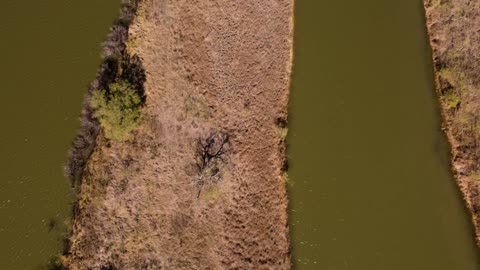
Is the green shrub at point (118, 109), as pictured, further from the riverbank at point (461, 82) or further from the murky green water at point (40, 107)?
the riverbank at point (461, 82)

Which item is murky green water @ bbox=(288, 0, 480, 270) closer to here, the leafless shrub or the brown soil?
the brown soil

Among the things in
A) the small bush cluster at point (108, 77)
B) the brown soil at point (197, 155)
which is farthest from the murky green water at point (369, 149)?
the small bush cluster at point (108, 77)

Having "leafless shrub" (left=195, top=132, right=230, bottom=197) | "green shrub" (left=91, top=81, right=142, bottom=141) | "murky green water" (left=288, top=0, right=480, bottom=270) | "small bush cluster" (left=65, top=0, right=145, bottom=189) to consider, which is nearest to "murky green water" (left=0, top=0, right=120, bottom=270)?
"small bush cluster" (left=65, top=0, right=145, bottom=189)

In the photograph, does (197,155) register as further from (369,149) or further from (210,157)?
(369,149)

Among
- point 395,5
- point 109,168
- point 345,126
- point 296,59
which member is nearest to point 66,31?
point 109,168

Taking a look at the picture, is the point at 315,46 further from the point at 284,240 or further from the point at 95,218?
the point at 95,218

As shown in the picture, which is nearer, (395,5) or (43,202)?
(43,202)

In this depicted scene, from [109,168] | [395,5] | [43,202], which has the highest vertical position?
[395,5]
